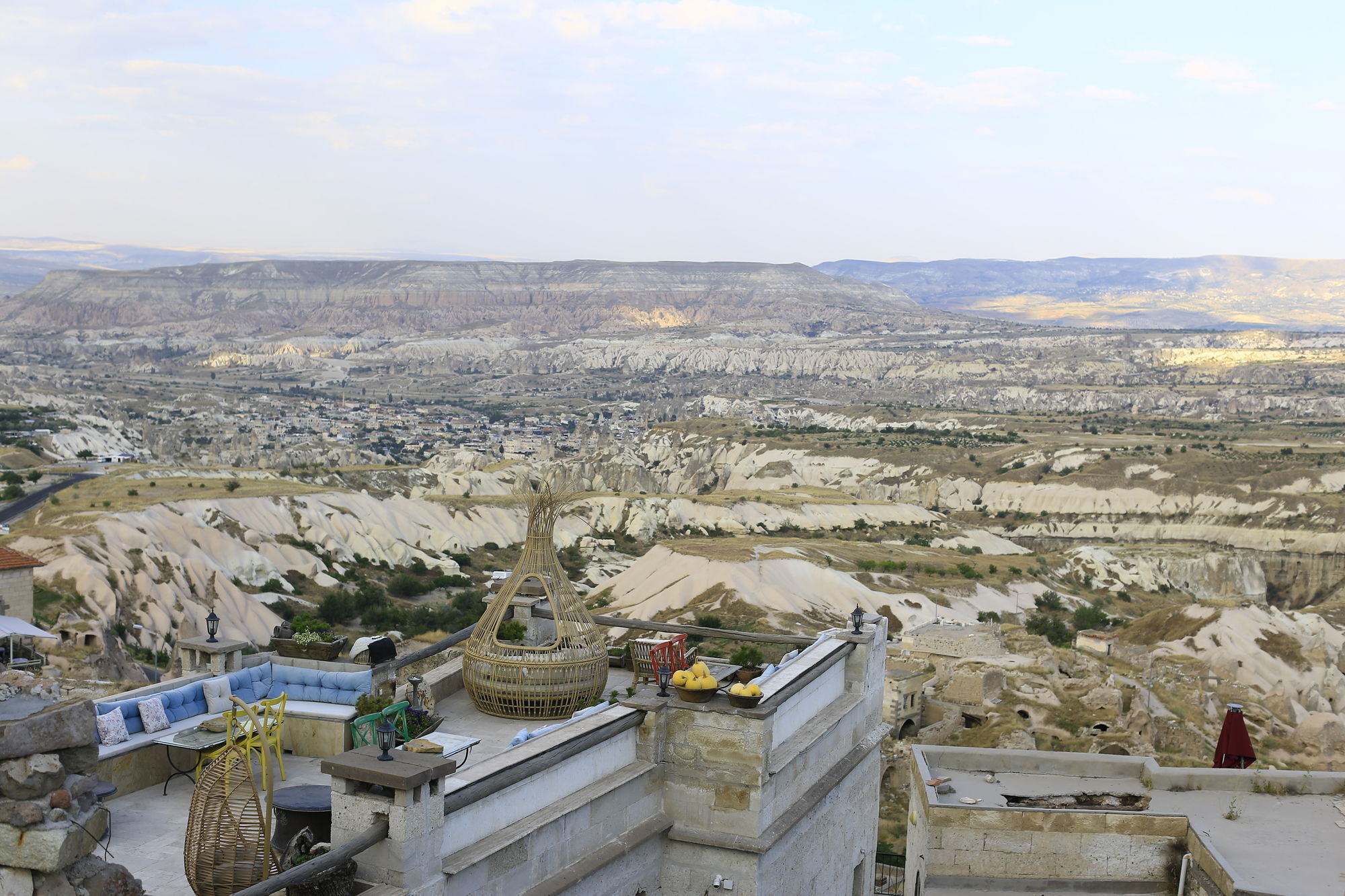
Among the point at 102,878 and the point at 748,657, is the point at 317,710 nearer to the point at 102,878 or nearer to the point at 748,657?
the point at 102,878

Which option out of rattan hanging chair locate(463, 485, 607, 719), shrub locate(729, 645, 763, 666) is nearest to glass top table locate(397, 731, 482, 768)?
rattan hanging chair locate(463, 485, 607, 719)

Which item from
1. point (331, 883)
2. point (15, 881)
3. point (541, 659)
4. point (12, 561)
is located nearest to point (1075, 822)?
point (541, 659)

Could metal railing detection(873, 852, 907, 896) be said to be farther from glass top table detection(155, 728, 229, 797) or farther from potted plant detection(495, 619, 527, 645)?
glass top table detection(155, 728, 229, 797)

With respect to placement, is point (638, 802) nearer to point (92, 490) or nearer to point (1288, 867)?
point (1288, 867)

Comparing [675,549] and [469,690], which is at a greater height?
[469,690]

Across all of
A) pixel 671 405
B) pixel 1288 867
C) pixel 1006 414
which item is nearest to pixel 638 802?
pixel 1288 867
